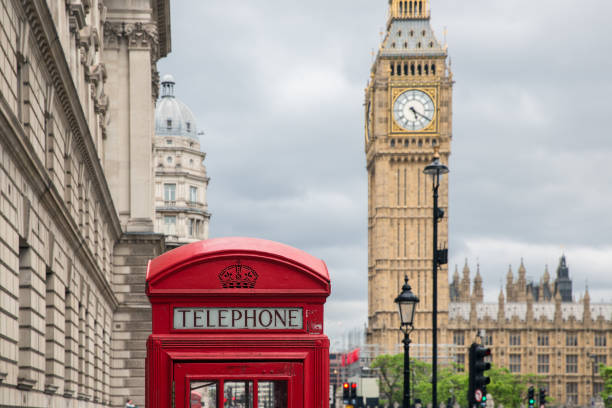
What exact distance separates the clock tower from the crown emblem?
4546 inches

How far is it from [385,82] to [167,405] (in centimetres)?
11836

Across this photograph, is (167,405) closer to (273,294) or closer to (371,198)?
(273,294)

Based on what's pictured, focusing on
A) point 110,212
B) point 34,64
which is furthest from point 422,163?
point 34,64

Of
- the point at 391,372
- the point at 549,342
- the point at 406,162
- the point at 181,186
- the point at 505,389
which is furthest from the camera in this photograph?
the point at 549,342

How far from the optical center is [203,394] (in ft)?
34.2

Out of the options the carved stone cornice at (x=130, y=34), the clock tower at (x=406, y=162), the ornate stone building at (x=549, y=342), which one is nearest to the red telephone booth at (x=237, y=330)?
the carved stone cornice at (x=130, y=34)

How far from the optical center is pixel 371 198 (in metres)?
135

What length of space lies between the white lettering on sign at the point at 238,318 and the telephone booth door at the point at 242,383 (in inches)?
13.1

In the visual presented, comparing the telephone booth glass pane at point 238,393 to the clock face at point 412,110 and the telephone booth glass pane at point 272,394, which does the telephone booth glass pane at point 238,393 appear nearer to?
the telephone booth glass pane at point 272,394

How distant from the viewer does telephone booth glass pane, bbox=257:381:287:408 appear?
10.3 metres

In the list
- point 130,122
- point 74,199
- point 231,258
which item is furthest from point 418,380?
point 231,258

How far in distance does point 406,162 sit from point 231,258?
11750 cm

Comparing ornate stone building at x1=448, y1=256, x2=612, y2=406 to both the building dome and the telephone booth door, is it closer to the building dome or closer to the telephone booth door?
the building dome

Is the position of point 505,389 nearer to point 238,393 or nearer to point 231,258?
point 231,258
